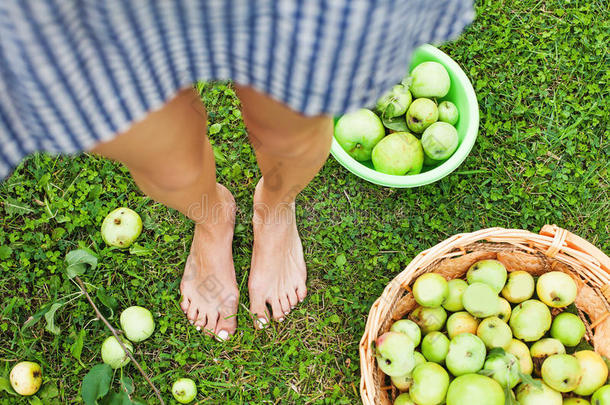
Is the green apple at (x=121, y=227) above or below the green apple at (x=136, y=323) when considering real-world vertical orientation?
above

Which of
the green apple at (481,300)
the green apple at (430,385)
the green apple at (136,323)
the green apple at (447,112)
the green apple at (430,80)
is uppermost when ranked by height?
the green apple at (430,80)

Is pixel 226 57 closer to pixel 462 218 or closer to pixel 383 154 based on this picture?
pixel 383 154

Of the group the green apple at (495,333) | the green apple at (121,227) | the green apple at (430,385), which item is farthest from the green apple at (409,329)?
the green apple at (121,227)

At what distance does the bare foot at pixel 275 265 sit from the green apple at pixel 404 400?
557 mm

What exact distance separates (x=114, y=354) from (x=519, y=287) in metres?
1.55

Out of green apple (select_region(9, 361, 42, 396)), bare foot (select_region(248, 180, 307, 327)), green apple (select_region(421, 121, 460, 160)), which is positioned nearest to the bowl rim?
green apple (select_region(421, 121, 460, 160))

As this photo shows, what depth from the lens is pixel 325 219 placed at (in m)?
2.24

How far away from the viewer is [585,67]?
244 cm

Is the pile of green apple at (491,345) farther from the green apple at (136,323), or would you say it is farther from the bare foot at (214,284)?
the green apple at (136,323)

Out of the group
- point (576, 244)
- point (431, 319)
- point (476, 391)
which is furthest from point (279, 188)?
point (576, 244)

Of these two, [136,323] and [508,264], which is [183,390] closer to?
[136,323]

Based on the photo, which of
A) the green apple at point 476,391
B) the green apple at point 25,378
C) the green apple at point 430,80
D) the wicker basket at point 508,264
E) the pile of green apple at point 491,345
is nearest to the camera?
the green apple at point 476,391

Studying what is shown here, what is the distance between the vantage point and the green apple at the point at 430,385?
1.67 meters

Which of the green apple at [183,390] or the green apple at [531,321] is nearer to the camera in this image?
the green apple at [531,321]
